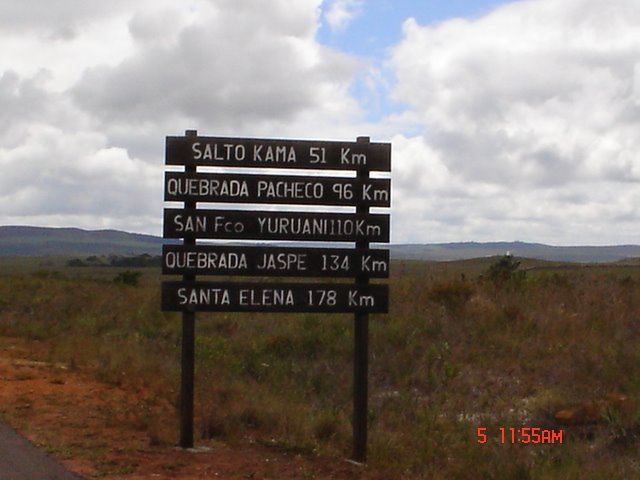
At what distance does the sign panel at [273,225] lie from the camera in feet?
29.3

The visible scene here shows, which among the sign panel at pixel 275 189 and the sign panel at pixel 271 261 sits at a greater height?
the sign panel at pixel 275 189

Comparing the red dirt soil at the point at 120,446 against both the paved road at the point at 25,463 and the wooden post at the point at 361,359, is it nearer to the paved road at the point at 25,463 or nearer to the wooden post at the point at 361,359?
the paved road at the point at 25,463

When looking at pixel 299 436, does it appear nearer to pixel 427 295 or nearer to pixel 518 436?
pixel 518 436

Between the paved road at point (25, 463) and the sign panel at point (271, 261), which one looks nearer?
the paved road at point (25, 463)

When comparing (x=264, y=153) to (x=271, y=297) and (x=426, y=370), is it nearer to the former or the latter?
(x=271, y=297)

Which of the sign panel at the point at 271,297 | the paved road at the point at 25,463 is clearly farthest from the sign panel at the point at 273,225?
the paved road at the point at 25,463

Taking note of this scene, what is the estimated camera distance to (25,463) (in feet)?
26.2

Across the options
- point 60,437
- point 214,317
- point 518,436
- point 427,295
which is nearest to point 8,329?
point 214,317

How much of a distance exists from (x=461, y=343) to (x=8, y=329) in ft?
34.1
